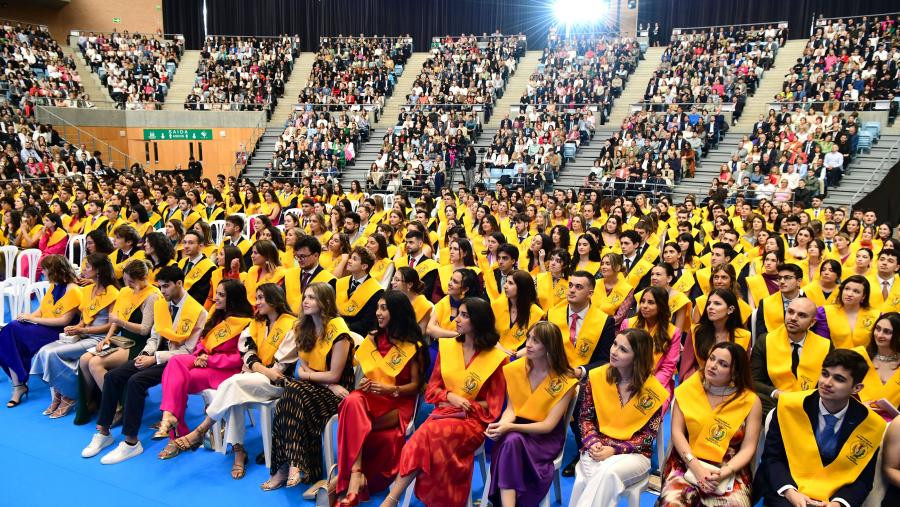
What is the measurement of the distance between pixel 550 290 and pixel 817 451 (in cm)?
265

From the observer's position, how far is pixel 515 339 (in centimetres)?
444

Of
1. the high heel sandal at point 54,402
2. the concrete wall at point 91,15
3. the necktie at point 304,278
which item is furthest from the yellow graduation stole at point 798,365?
the concrete wall at point 91,15

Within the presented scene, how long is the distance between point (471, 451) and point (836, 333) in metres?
2.61

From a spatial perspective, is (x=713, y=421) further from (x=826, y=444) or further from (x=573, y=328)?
(x=573, y=328)

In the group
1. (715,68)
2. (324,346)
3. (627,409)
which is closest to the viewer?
(627,409)

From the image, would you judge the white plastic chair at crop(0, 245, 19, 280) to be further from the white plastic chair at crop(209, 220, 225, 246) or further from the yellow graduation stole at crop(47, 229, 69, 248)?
the white plastic chair at crop(209, 220, 225, 246)

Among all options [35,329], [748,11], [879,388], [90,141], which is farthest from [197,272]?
[748,11]

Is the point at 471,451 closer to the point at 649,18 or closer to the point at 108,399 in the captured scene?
the point at 108,399

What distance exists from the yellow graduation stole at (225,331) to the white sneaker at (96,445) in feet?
2.85

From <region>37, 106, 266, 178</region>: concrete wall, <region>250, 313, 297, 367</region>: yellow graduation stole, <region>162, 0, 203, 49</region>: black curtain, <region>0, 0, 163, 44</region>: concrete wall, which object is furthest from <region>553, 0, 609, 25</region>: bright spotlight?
Result: <region>250, 313, 297, 367</region>: yellow graduation stole

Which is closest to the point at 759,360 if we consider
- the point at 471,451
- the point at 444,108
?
the point at 471,451

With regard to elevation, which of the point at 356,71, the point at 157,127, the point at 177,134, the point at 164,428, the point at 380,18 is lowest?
the point at 164,428

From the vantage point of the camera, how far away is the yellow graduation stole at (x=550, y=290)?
5.36 metres

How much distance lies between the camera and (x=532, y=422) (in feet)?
11.3
